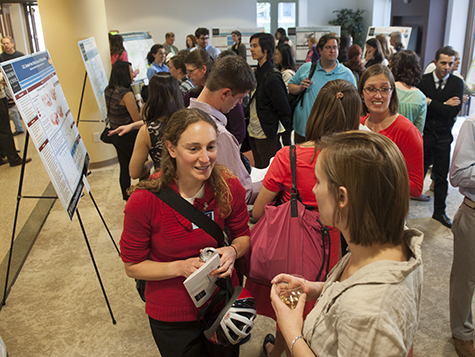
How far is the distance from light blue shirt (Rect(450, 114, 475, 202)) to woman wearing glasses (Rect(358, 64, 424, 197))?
247 mm

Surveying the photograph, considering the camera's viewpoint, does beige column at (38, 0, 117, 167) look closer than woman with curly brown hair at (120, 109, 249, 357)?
No

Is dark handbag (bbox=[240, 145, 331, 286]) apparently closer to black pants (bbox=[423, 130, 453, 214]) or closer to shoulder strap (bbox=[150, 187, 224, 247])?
shoulder strap (bbox=[150, 187, 224, 247])

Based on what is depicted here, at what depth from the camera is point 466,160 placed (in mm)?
2111

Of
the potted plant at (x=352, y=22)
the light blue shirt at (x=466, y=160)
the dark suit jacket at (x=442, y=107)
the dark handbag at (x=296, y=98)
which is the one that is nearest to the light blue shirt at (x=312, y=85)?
the dark handbag at (x=296, y=98)

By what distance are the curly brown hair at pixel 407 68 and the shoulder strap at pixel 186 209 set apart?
2.74 metres

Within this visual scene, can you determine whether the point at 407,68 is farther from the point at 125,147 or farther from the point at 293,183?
the point at 125,147

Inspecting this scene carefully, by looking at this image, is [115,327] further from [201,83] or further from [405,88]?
[405,88]

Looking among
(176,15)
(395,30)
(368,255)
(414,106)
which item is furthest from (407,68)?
(176,15)

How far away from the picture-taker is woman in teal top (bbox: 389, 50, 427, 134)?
3.38m

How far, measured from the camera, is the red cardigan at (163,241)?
156 centimetres

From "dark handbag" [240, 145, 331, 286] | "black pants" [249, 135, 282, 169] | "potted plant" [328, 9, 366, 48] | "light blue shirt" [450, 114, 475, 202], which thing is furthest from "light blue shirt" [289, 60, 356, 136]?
"potted plant" [328, 9, 366, 48]

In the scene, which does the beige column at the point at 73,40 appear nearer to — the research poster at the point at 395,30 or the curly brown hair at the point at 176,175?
the curly brown hair at the point at 176,175

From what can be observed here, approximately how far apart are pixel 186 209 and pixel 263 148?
9.11 ft

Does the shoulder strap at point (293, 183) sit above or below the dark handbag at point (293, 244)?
above
